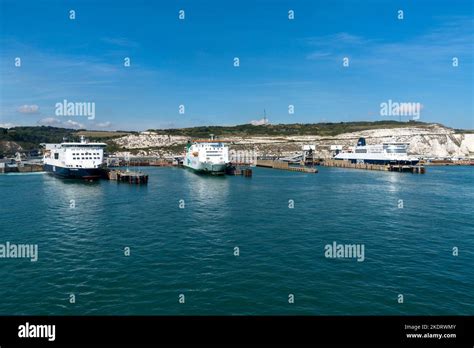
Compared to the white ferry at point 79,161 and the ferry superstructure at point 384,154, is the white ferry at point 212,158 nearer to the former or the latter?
the white ferry at point 79,161

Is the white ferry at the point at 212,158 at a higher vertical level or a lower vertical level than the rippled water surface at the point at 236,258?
higher

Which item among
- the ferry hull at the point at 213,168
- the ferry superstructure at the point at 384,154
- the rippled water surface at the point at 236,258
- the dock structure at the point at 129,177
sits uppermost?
the ferry superstructure at the point at 384,154

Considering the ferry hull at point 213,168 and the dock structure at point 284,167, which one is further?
the dock structure at point 284,167

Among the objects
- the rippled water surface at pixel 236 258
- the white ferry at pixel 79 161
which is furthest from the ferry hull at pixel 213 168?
the rippled water surface at pixel 236 258

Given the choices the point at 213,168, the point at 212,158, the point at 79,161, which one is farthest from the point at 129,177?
the point at 212,158

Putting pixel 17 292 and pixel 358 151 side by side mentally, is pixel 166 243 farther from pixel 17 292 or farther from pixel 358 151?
pixel 358 151

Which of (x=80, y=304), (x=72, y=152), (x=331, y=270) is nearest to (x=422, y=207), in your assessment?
(x=331, y=270)

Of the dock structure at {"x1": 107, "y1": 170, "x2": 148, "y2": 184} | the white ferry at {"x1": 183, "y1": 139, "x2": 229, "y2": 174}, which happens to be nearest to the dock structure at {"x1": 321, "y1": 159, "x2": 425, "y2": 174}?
the white ferry at {"x1": 183, "y1": 139, "x2": 229, "y2": 174}

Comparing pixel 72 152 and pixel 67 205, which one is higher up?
pixel 72 152
